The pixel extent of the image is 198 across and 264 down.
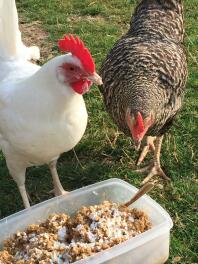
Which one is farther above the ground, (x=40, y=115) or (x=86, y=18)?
(x=40, y=115)

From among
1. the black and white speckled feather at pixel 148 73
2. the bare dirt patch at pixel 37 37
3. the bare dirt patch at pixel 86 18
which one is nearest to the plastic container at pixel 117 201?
the black and white speckled feather at pixel 148 73

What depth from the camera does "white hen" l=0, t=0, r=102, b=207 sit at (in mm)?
2459

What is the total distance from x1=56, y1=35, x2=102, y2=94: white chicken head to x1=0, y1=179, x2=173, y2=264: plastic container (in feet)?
1.90

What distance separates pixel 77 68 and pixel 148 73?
0.60 meters

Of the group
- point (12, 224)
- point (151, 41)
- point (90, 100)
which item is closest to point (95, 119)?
point (90, 100)

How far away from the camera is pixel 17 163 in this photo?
9.03 ft

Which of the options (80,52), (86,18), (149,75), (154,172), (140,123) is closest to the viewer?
(80,52)

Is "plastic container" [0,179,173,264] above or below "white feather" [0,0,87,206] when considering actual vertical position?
below

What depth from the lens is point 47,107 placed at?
2.52 metres

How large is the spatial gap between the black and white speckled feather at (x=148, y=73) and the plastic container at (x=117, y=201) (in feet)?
1.29

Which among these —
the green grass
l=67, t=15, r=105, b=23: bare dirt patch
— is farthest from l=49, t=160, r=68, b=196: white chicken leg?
l=67, t=15, r=105, b=23: bare dirt patch

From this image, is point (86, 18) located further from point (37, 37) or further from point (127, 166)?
point (127, 166)

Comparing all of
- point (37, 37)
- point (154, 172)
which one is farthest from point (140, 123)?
point (37, 37)

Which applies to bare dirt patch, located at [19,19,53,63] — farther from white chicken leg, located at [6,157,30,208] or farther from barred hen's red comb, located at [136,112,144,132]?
barred hen's red comb, located at [136,112,144,132]
